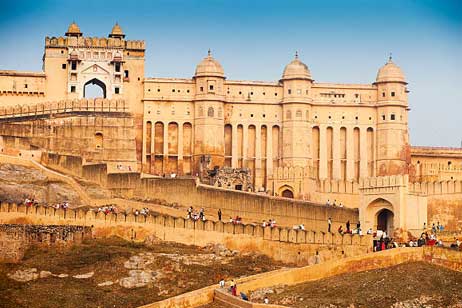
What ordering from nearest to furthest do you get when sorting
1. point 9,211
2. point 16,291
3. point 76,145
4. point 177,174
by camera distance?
point 16,291 < point 9,211 < point 76,145 < point 177,174

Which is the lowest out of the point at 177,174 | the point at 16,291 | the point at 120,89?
the point at 16,291

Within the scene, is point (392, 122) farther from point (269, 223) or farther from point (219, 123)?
point (269, 223)

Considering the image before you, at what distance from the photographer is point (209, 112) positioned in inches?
3369

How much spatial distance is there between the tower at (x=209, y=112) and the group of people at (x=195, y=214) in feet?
47.5

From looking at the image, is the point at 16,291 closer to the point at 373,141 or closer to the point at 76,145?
the point at 76,145

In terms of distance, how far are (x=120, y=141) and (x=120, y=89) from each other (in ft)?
19.4

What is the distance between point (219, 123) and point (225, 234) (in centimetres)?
2322

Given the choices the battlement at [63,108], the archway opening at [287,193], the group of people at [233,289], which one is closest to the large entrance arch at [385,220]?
the archway opening at [287,193]

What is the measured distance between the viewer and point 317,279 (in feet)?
181

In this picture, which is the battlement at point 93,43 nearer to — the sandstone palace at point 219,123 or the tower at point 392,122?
the sandstone palace at point 219,123

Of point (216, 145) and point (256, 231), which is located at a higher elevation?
point (216, 145)

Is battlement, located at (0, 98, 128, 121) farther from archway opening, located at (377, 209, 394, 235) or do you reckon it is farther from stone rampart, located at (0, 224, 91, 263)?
archway opening, located at (377, 209, 394, 235)

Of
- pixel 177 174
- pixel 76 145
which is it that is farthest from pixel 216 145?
pixel 76 145

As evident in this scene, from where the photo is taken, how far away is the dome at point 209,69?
8588cm
